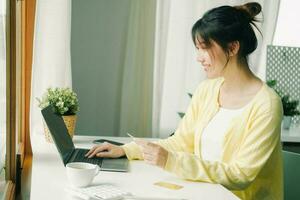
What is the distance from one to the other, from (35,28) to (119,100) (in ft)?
2.55

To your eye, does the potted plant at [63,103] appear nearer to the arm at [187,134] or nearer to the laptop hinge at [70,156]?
the laptop hinge at [70,156]

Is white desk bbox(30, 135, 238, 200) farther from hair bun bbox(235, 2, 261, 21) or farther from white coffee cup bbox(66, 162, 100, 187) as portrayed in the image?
hair bun bbox(235, 2, 261, 21)

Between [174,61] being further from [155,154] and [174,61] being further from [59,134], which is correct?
[155,154]

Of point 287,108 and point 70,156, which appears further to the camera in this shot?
point 287,108

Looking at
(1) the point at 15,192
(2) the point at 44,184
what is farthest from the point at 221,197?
(1) the point at 15,192

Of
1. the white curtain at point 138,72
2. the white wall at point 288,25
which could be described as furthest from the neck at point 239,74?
the white wall at point 288,25

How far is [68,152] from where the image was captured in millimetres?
1637

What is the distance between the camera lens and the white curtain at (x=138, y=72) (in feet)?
8.75

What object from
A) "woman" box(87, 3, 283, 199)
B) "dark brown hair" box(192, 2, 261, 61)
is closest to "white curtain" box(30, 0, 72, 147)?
"woman" box(87, 3, 283, 199)

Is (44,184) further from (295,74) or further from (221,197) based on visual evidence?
(295,74)

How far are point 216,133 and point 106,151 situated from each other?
419 millimetres

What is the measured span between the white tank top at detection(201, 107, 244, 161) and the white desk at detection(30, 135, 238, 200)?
9.7 inches

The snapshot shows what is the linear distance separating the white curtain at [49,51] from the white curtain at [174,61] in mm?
582

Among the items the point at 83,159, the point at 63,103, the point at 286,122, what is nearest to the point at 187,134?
the point at 83,159
